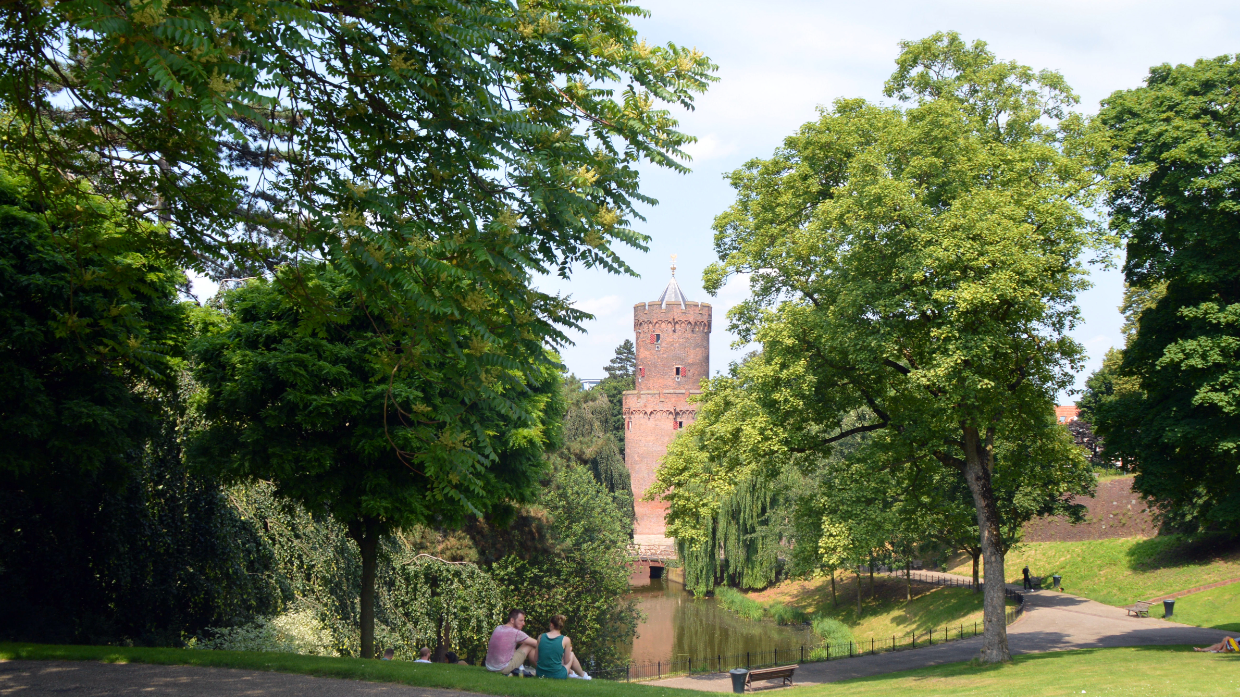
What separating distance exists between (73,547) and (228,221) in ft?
32.5

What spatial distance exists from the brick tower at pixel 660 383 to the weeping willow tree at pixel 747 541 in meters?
19.9

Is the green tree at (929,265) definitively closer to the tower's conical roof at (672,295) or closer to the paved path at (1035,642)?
the paved path at (1035,642)

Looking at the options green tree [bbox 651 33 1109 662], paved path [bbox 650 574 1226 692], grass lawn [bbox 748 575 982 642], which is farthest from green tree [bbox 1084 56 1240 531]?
grass lawn [bbox 748 575 982 642]

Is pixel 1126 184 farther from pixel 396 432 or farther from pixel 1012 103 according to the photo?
pixel 396 432

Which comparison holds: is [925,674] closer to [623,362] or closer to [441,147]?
[441,147]

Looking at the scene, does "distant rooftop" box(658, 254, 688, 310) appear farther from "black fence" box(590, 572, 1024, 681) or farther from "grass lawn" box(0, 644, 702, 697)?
"grass lawn" box(0, 644, 702, 697)

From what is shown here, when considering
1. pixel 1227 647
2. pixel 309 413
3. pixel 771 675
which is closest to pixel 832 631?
pixel 771 675

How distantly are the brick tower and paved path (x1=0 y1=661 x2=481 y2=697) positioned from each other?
168 feet

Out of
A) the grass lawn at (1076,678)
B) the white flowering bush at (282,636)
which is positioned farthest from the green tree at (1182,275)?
the white flowering bush at (282,636)

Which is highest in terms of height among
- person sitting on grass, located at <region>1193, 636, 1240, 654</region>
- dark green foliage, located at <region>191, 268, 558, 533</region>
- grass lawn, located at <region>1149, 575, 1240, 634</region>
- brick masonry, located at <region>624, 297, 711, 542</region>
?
brick masonry, located at <region>624, 297, 711, 542</region>

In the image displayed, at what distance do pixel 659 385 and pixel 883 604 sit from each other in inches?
1126

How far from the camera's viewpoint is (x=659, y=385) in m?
61.3

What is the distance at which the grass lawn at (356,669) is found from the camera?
9656 millimetres

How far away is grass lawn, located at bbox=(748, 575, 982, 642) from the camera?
2997cm
